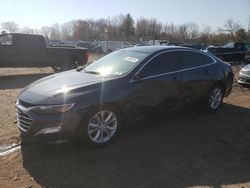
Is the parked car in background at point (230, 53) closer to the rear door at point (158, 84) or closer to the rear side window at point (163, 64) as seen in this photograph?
the rear side window at point (163, 64)

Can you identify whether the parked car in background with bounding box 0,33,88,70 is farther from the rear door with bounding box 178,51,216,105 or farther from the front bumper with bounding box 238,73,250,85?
the rear door with bounding box 178,51,216,105

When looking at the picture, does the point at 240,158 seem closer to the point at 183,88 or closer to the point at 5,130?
the point at 183,88

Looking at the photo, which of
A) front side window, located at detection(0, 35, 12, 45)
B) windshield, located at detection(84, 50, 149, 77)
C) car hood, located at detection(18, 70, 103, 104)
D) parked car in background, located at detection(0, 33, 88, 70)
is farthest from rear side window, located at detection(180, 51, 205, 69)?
front side window, located at detection(0, 35, 12, 45)

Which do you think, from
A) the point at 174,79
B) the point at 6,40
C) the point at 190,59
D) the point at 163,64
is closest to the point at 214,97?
the point at 190,59

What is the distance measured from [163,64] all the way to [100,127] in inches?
73.1

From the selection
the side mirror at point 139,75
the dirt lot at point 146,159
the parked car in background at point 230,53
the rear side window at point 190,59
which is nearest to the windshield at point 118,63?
the side mirror at point 139,75

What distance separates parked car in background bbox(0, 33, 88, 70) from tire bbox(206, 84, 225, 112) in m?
9.94

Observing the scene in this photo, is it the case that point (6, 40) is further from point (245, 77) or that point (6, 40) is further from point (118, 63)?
point (245, 77)

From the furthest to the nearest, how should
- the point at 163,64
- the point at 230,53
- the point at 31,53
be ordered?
the point at 230,53 → the point at 31,53 → the point at 163,64

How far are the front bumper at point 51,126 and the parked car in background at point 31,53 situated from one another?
1037 centimetres

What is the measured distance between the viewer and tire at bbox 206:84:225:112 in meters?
6.83

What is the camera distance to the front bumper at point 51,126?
429 centimetres

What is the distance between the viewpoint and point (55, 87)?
15.6 feet

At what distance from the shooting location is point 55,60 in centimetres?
1514
